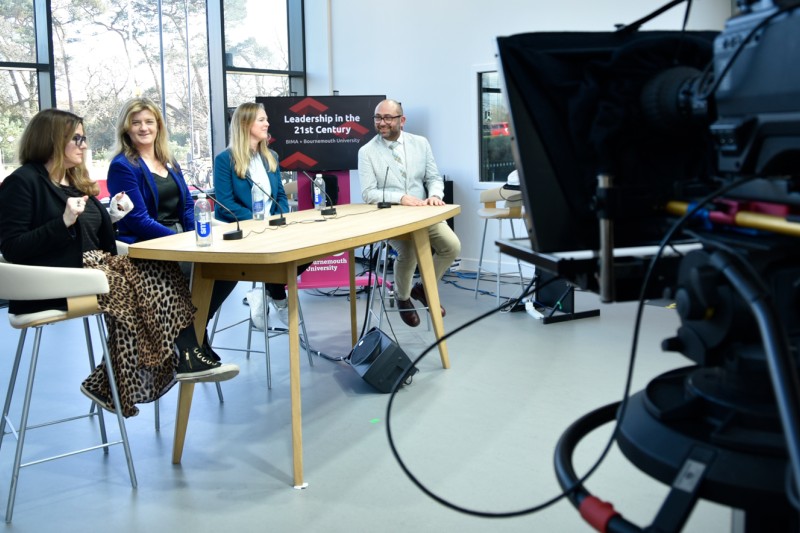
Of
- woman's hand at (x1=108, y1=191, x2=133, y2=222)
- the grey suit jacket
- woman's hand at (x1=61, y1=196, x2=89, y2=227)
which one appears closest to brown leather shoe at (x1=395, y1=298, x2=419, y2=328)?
the grey suit jacket

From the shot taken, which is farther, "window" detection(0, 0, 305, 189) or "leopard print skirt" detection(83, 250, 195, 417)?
"window" detection(0, 0, 305, 189)

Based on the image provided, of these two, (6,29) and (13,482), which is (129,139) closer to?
(13,482)

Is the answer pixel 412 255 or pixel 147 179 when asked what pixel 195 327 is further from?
pixel 412 255

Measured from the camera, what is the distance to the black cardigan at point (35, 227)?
2711mm

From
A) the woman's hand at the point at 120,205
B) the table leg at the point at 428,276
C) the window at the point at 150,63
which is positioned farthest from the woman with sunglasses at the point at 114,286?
the window at the point at 150,63

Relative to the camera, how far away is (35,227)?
2.82 metres

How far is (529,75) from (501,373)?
9.48 feet

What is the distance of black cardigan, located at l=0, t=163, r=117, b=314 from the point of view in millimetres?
2711

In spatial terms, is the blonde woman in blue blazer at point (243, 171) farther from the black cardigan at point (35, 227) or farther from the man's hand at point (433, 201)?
the black cardigan at point (35, 227)

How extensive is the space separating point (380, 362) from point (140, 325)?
1.20 meters

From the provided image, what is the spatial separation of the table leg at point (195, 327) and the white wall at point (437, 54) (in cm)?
362

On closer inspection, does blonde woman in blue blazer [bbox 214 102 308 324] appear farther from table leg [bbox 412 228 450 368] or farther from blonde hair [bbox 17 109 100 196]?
blonde hair [bbox 17 109 100 196]

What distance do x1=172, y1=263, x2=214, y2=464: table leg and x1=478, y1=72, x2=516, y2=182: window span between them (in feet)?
13.3

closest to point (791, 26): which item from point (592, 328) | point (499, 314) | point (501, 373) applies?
point (501, 373)
